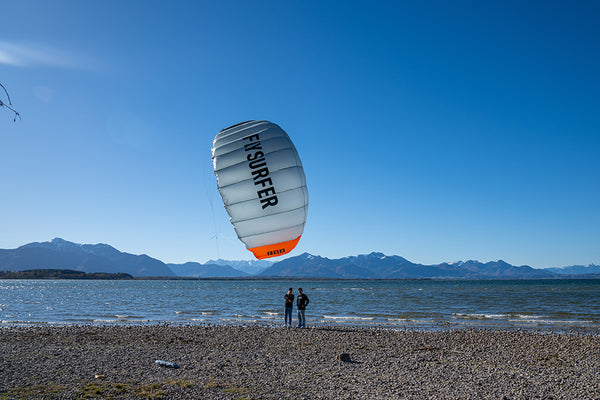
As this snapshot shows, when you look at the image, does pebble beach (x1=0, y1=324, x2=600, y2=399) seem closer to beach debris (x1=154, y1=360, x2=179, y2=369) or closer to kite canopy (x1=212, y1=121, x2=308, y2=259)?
beach debris (x1=154, y1=360, x2=179, y2=369)

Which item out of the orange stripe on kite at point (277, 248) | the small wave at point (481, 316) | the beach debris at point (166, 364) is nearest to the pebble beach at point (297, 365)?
the beach debris at point (166, 364)

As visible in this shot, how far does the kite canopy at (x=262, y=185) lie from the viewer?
958 centimetres

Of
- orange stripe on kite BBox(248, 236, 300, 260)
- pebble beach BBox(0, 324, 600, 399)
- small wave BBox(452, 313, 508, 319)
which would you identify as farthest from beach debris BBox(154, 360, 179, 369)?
small wave BBox(452, 313, 508, 319)

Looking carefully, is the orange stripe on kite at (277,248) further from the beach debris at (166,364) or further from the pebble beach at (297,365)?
the beach debris at (166,364)

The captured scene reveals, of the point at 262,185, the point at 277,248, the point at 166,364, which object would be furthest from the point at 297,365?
the point at 262,185

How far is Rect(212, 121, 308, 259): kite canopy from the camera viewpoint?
958 cm

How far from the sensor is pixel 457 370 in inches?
483

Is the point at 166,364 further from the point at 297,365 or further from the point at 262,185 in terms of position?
the point at 262,185

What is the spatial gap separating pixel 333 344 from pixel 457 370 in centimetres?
556

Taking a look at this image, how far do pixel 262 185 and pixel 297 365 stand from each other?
6.13 meters

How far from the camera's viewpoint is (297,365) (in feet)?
42.1

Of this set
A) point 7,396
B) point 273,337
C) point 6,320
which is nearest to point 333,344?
point 273,337

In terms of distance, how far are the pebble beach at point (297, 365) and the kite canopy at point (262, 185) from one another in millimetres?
3463

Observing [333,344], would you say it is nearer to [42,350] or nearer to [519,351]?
[519,351]
